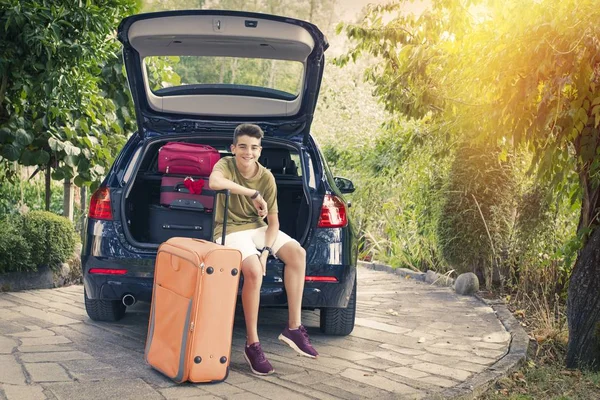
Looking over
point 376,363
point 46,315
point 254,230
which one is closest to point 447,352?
point 376,363

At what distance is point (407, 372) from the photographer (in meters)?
4.37

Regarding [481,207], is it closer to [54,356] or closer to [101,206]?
[101,206]

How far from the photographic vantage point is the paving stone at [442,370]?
433 centimetres

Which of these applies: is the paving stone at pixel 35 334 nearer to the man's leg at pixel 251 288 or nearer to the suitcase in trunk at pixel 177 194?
the suitcase in trunk at pixel 177 194

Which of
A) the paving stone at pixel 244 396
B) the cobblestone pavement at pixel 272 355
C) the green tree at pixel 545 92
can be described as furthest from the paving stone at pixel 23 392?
the green tree at pixel 545 92

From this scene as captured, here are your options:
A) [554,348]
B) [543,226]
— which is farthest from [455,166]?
[554,348]

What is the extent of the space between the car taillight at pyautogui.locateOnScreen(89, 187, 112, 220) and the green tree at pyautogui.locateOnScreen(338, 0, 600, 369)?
2.33 m

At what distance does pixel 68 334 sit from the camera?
502 centimetres

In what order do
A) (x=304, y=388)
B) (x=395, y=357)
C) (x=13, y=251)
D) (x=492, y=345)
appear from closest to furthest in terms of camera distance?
(x=304, y=388) < (x=395, y=357) < (x=492, y=345) < (x=13, y=251)

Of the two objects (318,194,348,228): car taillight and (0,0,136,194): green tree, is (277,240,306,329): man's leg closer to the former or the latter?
(318,194,348,228): car taillight

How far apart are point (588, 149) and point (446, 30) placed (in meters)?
2.61

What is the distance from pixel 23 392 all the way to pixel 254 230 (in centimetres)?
157

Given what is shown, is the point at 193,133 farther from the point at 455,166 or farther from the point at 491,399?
the point at 455,166

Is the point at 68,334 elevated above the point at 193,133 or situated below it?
below
